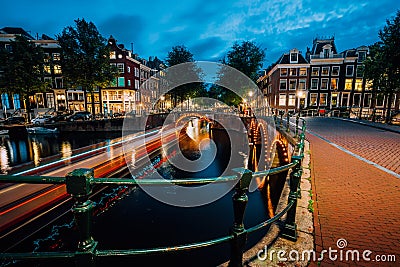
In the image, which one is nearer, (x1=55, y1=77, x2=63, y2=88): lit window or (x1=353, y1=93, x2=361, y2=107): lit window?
(x1=353, y1=93, x2=361, y2=107): lit window

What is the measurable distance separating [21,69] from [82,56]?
10.6 meters

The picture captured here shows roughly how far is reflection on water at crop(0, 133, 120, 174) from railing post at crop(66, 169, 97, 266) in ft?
43.9

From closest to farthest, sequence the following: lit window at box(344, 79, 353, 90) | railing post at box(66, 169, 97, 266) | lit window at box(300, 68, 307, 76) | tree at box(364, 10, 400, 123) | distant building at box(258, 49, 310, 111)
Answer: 1. railing post at box(66, 169, 97, 266)
2. tree at box(364, 10, 400, 123)
3. lit window at box(344, 79, 353, 90)
4. lit window at box(300, 68, 307, 76)
5. distant building at box(258, 49, 310, 111)

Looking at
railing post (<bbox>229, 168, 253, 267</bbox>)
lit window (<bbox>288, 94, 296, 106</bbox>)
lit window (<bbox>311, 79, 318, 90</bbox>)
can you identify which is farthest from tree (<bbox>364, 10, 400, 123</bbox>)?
railing post (<bbox>229, 168, 253, 267</bbox>)

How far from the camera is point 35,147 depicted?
18.3 metres

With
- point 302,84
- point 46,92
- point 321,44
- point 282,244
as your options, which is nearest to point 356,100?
point 302,84

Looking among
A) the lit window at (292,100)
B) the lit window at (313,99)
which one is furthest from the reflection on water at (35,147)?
the lit window at (313,99)

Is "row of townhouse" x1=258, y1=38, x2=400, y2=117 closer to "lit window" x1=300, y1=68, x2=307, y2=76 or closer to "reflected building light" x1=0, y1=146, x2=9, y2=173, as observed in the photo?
"lit window" x1=300, y1=68, x2=307, y2=76

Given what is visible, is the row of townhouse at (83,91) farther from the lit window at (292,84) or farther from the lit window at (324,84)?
the lit window at (324,84)

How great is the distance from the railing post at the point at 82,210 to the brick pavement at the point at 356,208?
102 inches

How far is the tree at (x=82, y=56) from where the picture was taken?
→ 25752mm

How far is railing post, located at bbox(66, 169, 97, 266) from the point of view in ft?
4.23

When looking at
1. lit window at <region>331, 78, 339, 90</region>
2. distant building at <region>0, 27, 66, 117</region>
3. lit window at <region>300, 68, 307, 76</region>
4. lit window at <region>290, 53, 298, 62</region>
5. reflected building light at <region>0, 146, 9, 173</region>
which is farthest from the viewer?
lit window at <region>290, 53, 298, 62</region>

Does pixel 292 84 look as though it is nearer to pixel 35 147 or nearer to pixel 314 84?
pixel 314 84
